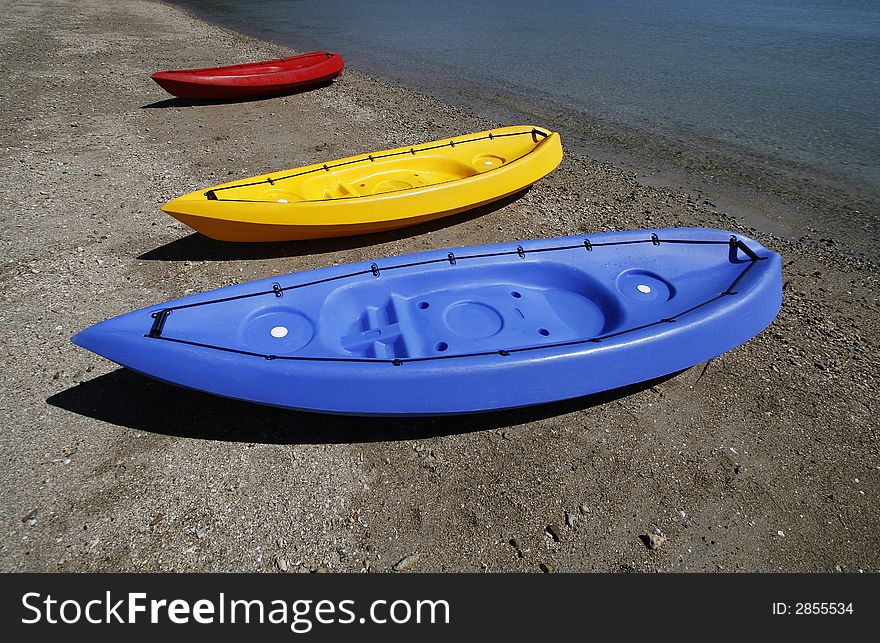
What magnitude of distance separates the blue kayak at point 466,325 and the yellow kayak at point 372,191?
143 cm

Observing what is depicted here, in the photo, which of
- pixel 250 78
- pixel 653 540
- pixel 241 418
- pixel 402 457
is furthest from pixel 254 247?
pixel 250 78

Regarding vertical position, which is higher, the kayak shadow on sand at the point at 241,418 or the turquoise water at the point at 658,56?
the turquoise water at the point at 658,56

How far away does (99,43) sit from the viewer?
14.8 meters

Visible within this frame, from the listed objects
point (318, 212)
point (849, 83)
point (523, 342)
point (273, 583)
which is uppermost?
point (849, 83)

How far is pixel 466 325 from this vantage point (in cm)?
405

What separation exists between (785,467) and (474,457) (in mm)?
2084

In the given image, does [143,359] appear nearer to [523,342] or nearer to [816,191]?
[523,342]

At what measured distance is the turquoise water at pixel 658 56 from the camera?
10438 millimetres

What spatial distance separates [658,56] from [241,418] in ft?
52.7

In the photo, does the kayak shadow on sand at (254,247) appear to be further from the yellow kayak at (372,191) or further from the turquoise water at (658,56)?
the turquoise water at (658,56)

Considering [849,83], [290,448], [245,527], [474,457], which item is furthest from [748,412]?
[849,83]

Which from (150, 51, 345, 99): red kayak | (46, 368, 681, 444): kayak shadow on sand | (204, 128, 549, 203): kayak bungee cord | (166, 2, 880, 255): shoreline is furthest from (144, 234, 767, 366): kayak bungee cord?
(150, 51, 345, 99): red kayak

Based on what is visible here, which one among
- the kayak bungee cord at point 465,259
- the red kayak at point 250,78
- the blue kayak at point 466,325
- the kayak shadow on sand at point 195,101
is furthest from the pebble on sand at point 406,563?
the kayak shadow on sand at point 195,101

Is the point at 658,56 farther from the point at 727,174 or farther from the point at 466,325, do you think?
the point at 466,325
